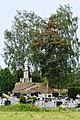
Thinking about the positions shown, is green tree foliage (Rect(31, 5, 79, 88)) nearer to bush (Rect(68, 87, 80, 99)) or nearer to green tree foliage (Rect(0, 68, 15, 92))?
green tree foliage (Rect(0, 68, 15, 92))

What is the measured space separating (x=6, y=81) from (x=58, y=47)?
819 cm

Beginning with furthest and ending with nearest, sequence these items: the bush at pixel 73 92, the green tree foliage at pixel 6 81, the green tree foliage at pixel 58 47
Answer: the green tree foliage at pixel 58 47 < the green tree foliage at pixel 6 81 < the bush at pixel 73 92

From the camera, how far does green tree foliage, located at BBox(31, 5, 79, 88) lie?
50.5 m

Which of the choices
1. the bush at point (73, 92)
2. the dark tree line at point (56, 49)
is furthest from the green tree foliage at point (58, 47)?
the bush at point (73, 92)

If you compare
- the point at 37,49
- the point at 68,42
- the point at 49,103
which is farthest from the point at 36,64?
the point at 49,103

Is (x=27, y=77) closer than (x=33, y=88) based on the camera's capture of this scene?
No

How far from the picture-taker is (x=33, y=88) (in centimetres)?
4594

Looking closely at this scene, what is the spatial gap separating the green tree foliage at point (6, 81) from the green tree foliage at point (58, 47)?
16.2 feet

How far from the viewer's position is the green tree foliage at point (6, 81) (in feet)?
156

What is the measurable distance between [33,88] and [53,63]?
5.81 meters

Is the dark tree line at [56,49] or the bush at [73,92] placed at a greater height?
the dark tree line at [56,49]

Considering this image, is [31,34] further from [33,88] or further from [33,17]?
[33,88]

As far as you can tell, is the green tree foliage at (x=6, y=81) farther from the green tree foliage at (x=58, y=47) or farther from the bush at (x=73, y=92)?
the bush at (x=73, y=92)

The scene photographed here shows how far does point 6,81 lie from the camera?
4722 cm
